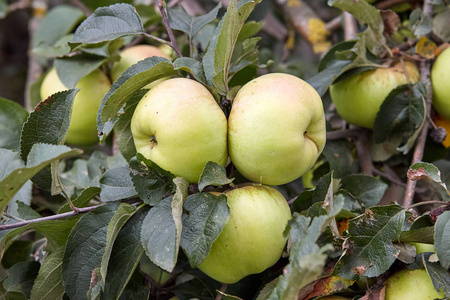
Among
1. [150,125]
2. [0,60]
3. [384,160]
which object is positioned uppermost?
[150,125]

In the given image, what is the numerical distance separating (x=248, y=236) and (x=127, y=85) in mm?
285

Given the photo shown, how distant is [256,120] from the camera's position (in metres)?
0.66

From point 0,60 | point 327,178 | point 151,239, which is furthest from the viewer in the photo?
point 0,60

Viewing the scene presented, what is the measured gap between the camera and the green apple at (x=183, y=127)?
65 centimetres

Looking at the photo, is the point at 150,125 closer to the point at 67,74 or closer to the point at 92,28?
the point at 92,28

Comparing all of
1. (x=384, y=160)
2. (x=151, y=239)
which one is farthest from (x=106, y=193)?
(x=384, y=160)

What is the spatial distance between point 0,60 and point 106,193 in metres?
2.17

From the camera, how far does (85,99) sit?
106 centimetres

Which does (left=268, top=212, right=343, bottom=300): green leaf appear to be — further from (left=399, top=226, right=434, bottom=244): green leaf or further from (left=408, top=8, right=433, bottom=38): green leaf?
(left=408, top=8, right=433, bottom=38): green leaf

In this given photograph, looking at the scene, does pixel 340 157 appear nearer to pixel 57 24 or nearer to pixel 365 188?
pixel 365 188

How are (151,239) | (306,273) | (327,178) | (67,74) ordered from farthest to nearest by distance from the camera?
1. (67,74)
2. (327,178)
3. (151,239)
4. (306,273)

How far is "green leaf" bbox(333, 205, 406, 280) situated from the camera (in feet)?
2.26

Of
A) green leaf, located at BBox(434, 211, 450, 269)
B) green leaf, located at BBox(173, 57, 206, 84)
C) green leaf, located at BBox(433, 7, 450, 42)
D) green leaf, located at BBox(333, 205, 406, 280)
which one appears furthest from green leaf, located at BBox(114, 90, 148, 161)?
green leaf, located at BBox(433, 7, 450, 42)

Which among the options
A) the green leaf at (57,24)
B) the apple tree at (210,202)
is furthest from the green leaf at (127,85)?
the green leaf at (57,24)
